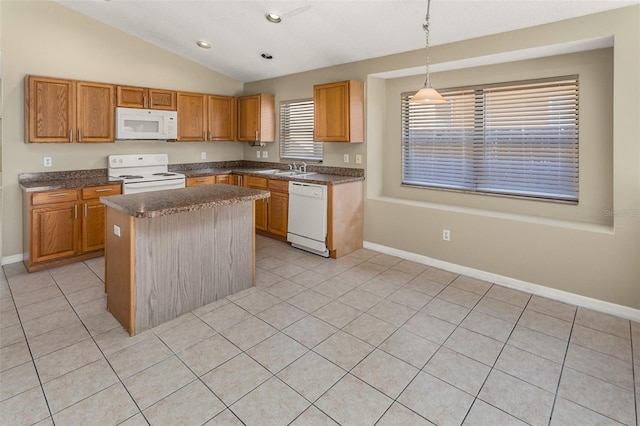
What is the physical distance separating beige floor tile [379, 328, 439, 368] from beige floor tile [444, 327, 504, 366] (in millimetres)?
152

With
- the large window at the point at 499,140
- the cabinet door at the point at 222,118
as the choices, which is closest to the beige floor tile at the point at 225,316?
the large window at the point at 499,140

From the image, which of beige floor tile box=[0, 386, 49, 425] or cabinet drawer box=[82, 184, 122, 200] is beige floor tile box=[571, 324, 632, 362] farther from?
cabinet drawer box=[82, 184, 122, 200]

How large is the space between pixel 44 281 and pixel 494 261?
4.43 metres

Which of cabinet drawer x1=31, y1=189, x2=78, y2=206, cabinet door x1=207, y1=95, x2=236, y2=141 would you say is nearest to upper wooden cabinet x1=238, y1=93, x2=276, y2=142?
cabinet door x1=207, y1=95, x2=236, y2=141

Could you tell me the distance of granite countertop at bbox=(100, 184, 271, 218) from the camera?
249 cm

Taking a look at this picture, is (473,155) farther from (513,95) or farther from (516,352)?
(516,352)

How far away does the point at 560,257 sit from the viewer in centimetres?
321

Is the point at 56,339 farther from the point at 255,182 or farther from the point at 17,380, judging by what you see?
the point at 255,182

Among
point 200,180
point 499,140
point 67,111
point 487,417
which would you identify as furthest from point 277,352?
point 67,111

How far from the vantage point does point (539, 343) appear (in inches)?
101

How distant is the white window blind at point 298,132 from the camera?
17.8 feet

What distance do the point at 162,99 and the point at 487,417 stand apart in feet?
16.7

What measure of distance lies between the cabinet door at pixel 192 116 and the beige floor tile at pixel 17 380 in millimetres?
3685

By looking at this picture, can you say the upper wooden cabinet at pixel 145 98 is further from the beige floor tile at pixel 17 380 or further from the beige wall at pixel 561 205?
the beige floor tile at pixel 17 380
